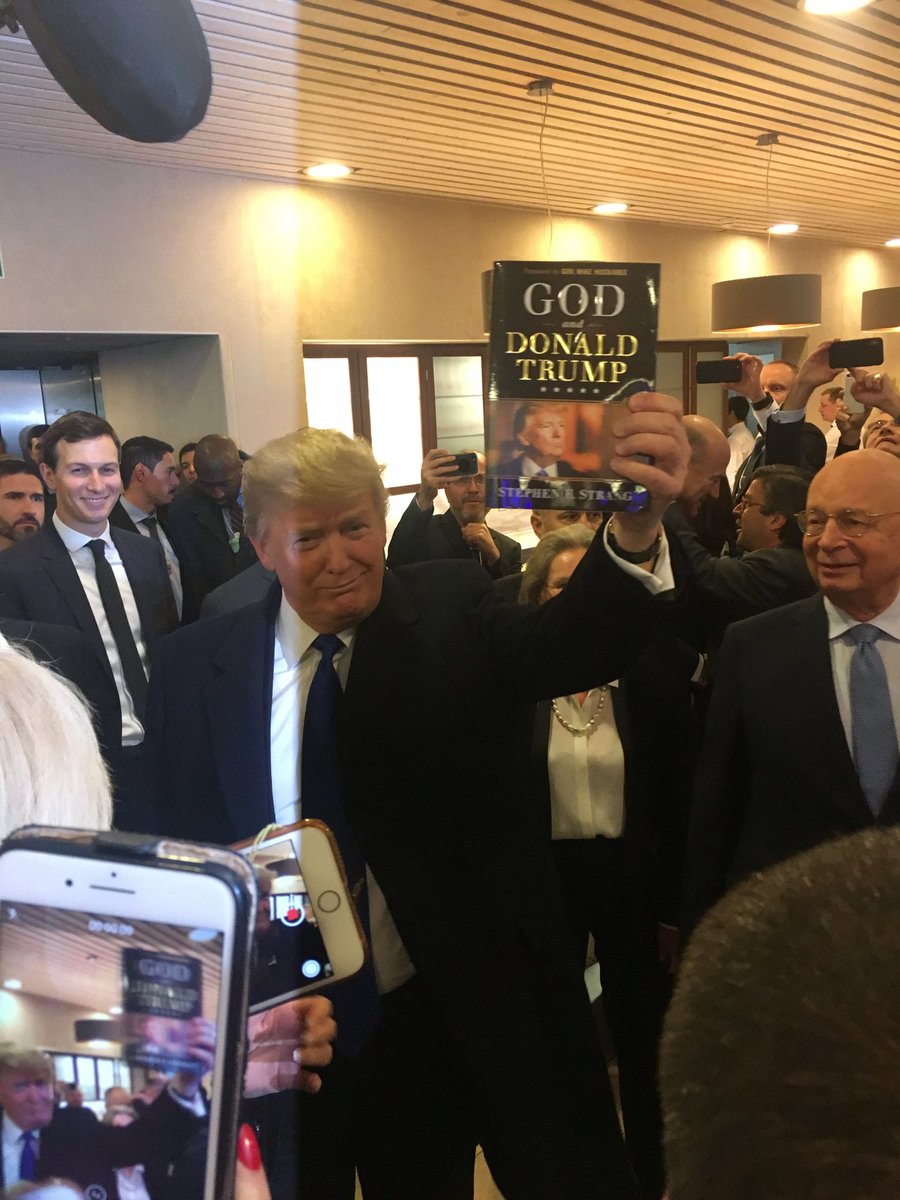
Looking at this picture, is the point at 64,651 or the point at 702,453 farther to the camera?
the point at 702,453

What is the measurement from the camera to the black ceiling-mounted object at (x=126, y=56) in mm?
1826

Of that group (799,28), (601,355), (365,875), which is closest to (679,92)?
(799,28)

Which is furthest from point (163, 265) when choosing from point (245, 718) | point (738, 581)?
point (245, 718)

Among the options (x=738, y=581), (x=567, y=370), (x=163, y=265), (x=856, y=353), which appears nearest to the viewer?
(x=567, y=370)

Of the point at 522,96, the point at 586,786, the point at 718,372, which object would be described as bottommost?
the point at 586,786

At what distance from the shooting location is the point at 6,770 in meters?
0.64

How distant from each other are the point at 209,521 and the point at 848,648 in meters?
2.90

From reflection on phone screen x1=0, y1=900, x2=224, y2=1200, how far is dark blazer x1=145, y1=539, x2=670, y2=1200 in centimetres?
83

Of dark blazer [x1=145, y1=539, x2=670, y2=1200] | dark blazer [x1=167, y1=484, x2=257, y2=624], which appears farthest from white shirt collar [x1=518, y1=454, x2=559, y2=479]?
dark blazer [x1=167, y1=484, x2=257, y2=624]

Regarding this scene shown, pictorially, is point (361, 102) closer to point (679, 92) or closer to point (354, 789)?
point (679, 92)

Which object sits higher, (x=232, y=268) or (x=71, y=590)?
(x=232, y=268)

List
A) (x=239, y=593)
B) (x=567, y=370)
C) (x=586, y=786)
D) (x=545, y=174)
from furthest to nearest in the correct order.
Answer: (x=545, y=174)
(x=239, y=593)
(x=586, y=786)
(x=567, y=370)

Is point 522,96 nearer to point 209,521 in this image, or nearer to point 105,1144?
point 209,521

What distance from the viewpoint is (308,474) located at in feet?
4.47
